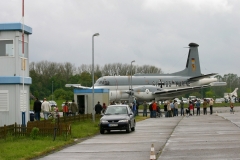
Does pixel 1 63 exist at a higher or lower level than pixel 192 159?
higher

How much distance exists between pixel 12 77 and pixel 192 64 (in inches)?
2302

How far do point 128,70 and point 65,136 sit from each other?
10337 centimetres

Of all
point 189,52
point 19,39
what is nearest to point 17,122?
point 19,39

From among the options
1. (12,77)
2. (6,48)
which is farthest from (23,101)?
(6,48)

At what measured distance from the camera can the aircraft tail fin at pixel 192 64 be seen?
81938mm

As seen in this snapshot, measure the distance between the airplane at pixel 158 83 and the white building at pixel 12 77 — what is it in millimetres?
38789

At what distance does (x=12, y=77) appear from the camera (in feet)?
86.5

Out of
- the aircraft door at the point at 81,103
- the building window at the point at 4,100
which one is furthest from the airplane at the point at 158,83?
the building window at the point at 4,100

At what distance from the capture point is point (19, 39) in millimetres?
26938

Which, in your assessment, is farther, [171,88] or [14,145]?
[171,88]

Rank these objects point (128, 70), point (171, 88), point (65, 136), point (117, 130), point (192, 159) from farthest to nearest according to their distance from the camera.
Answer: point (128, 70)
point (171, 88)
point (117, 130)
point (65, 136)
point (192, 159)

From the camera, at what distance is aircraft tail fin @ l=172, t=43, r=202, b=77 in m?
81.9

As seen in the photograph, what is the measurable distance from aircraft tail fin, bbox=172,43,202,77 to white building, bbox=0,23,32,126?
2205 inches

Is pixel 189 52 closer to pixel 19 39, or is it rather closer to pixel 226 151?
pixel 19 39
